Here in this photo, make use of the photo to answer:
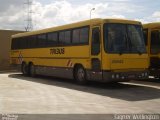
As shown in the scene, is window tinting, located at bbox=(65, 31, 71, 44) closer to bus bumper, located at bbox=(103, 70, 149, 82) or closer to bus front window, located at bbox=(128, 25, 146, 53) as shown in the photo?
bus front window, located at bbox=(128, 25, 146, 53)

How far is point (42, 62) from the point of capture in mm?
24922

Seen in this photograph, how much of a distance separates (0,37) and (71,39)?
1872cm

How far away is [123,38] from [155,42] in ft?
12.2

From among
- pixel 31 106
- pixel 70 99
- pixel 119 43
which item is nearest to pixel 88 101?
pixel 70 99

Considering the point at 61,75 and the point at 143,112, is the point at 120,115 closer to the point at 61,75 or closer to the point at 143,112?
the point at 143,112

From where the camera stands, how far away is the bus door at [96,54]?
17.9 meters

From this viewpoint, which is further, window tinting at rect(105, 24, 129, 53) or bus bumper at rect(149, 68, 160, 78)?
bus bumper at rect(149, 68, 160, 78)

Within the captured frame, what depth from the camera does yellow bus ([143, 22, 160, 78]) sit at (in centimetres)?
2073

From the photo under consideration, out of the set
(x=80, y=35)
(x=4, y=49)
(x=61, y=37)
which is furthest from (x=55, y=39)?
(x=4, y=49)

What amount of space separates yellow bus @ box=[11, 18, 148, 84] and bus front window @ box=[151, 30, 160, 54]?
2509mm

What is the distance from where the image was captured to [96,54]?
1808cm

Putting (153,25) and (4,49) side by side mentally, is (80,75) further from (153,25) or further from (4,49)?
(4,49)

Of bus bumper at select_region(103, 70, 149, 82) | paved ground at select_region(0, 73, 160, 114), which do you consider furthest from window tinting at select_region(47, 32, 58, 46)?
bus bumper at select_region(103, 70, 149, 82)

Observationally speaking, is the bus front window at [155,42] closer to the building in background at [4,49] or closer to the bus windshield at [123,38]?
the bus windshield at [123,38]
